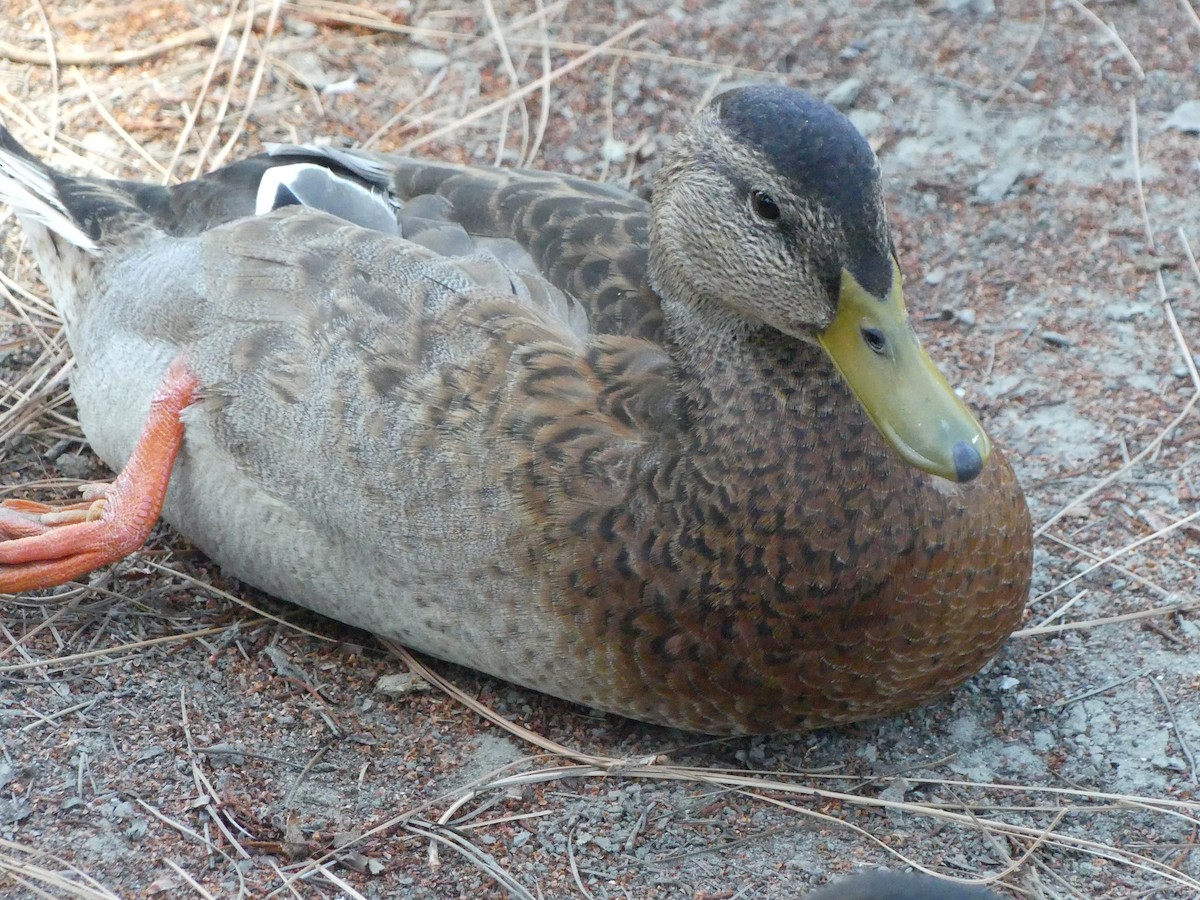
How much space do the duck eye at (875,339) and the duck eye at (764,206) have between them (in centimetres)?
29

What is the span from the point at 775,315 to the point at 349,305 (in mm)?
998

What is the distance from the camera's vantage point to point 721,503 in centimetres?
305

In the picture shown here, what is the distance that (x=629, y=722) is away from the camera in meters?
3.45

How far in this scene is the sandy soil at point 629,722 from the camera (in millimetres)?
3016

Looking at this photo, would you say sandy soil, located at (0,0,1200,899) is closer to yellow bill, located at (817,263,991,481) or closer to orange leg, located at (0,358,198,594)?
orange leg, located at (0,358,198,594)

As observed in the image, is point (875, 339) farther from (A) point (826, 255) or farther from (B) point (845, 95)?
(B) point (845, 95)

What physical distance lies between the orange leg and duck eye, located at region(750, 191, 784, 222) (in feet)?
4.89

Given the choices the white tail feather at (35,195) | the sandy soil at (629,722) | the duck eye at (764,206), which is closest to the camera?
the duck eye at (764,206)

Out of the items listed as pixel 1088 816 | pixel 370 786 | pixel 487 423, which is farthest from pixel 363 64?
pixel 1088 816

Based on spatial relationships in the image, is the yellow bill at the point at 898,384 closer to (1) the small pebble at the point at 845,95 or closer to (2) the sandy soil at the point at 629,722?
(2) the sandy soil at the point at 629,722

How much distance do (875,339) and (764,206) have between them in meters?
0.35

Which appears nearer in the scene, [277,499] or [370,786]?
[370,786]

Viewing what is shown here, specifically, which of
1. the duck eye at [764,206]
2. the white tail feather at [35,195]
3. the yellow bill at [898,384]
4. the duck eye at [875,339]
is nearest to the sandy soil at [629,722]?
the white tail feather at [35,195]

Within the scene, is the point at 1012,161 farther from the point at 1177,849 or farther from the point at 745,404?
the point at 1177,849
